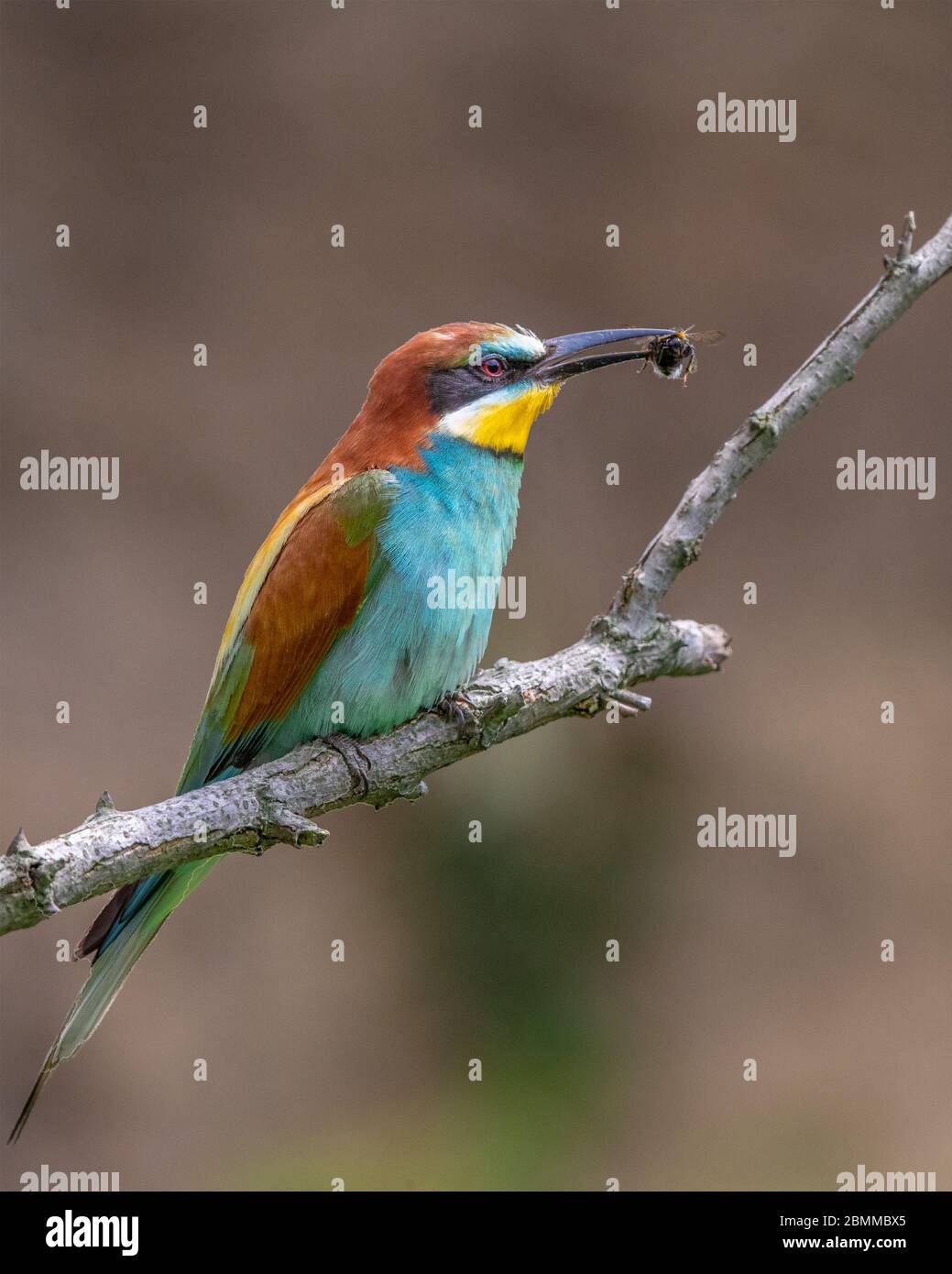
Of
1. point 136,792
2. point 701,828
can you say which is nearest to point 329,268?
point 136,792

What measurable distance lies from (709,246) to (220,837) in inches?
162

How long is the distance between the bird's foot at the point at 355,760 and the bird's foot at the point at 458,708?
19 cm

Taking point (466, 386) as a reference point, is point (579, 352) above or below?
above

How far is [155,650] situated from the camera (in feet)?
16.4

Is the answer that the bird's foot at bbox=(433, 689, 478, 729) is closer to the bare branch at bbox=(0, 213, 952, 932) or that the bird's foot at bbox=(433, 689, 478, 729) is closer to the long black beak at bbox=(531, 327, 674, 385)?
the bare branch at bbox=(0, 213, 952, 932)

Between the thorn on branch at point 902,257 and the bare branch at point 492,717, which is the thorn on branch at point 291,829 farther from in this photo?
the thorn on branch at point 902,257

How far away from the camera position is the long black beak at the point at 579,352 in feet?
8.96

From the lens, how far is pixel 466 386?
266cm

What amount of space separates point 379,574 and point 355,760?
14.9 inches

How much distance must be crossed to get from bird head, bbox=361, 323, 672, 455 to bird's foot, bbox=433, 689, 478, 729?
50 cm
